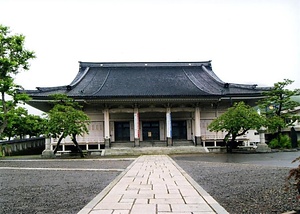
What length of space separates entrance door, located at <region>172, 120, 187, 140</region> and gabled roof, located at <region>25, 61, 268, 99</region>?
364 cm

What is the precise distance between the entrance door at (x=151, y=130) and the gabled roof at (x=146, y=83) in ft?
11.8

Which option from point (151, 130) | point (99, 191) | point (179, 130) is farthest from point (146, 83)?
point (99, 191)

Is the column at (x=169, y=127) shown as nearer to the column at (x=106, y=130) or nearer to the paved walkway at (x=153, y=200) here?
the column at (x=106, y=130)

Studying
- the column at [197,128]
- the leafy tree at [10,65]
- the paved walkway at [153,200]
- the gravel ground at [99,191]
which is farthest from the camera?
the column at [197,128]

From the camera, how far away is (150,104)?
2814cm

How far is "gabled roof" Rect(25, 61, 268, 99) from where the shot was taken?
27.4 meters

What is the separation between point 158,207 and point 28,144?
99.7 ft

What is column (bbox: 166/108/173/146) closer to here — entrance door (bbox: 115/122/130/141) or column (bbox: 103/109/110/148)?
entrance door (bbox: 115/122/130/141)

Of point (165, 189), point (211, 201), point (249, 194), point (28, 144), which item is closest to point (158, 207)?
point (211, 201)

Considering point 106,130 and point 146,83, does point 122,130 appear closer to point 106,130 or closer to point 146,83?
point 106,130

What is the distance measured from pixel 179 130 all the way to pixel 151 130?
284cm

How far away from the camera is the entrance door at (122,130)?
29.9 m

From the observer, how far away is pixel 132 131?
97.9ft

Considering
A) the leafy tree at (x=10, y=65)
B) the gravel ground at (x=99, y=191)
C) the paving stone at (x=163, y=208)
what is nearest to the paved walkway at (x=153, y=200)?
the paving stone at (x=163, y=208)
